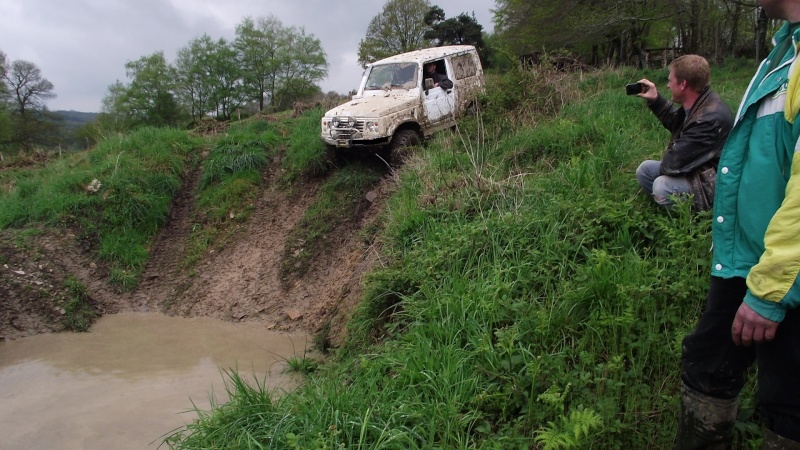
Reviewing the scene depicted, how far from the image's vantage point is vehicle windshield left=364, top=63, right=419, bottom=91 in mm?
8859

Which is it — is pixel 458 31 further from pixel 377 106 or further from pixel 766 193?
pixel 766 193

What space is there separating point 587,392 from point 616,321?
53 cm

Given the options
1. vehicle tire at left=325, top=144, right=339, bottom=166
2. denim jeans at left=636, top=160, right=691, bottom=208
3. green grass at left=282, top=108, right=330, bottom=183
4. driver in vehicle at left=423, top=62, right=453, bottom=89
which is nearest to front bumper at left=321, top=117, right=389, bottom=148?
vehicle tire at left=325, top=144, right=339, bottom=166

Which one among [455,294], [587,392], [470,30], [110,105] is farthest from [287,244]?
[110,105]

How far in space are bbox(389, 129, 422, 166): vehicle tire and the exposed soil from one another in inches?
17.2

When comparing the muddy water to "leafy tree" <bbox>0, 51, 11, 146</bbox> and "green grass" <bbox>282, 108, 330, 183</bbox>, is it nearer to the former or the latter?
"green grass" <bbox>282, 108, 330, 183</bbox>

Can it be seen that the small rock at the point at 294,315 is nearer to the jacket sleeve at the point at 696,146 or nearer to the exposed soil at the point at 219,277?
the exposed soil at the point at 219,277

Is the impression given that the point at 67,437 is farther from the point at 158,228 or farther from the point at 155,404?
the point at 158,228

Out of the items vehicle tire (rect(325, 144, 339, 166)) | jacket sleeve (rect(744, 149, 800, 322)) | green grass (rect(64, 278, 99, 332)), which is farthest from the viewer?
vehicle tire (rect(325, 144, 339, 166))

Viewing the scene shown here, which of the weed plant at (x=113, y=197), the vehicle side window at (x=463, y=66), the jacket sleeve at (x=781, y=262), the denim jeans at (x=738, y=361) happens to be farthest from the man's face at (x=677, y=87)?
the weed plant at (x=113, y=197)

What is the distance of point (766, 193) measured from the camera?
198 centimetres

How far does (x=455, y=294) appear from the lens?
416 cm

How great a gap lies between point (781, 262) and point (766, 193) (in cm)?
30

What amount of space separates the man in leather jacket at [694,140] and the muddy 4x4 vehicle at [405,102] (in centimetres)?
472
